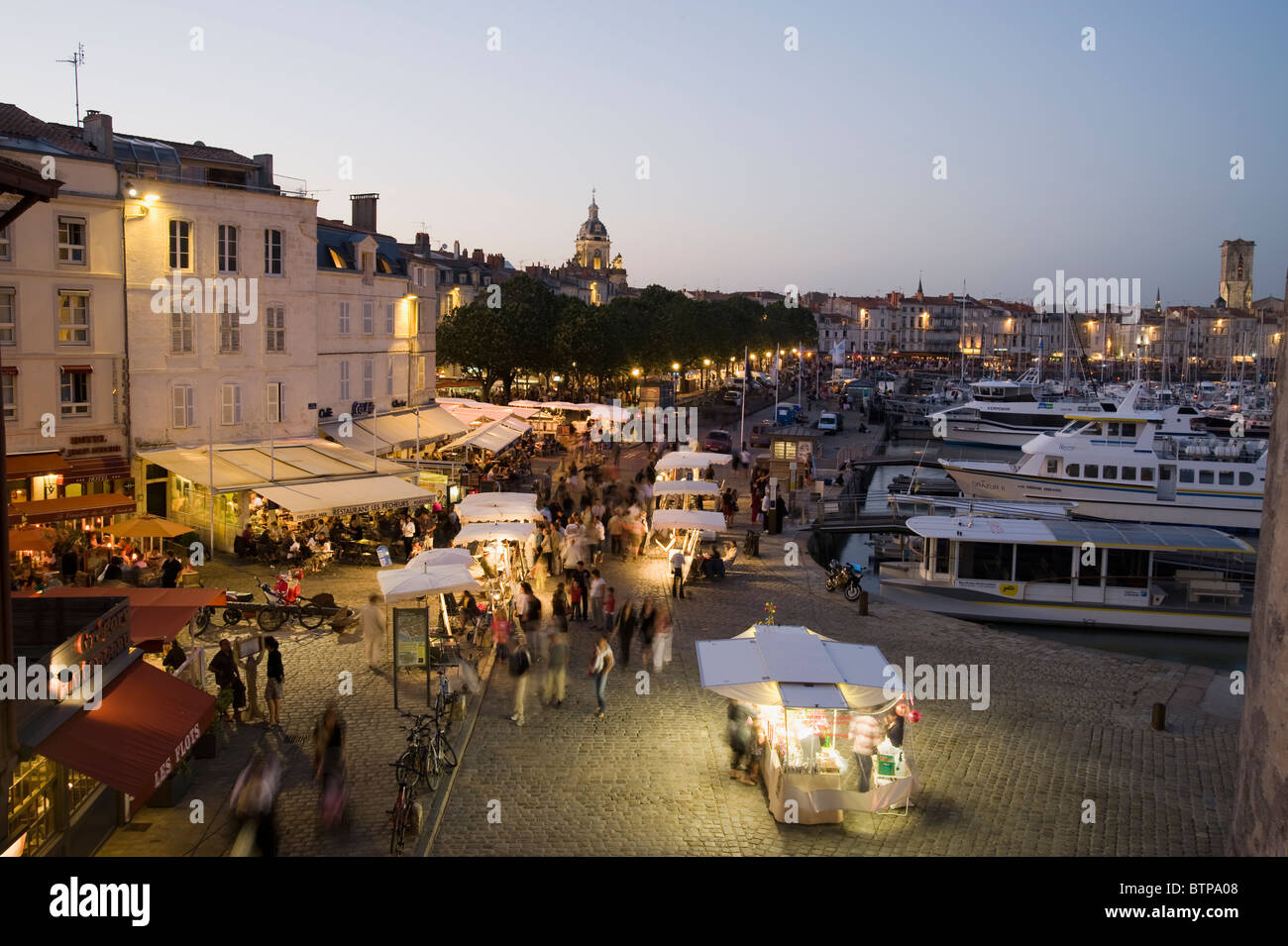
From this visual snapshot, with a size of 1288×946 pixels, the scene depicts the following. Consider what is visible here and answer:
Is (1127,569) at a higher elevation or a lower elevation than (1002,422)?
lower

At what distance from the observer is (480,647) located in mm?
19516

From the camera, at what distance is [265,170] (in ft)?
118

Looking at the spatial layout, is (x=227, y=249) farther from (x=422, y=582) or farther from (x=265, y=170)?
(x=422, y=582)

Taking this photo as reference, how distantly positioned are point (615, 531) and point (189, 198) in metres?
14.2

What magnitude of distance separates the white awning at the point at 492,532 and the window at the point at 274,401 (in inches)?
429

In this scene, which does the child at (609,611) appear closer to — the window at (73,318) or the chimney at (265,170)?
the window at (73,318)

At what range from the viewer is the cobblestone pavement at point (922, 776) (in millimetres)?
11938

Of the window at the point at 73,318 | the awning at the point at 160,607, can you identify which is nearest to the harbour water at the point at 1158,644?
the awning at the point at 160,607

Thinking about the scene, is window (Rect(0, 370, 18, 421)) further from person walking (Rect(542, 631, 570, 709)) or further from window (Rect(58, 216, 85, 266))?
person walking (Rect(542, 631, 570, 709))

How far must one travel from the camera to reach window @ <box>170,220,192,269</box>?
28.0 metres

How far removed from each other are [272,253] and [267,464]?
6.98 metres

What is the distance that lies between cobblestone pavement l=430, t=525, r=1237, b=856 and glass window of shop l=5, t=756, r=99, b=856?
358 cm

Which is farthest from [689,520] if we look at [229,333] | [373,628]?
[229,333]
